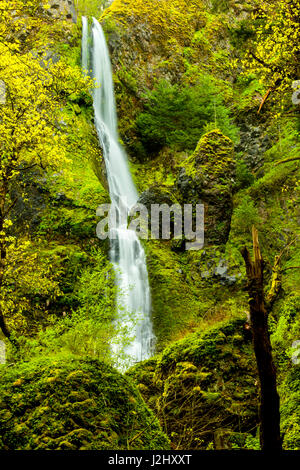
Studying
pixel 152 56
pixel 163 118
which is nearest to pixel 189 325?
pixel 163 118

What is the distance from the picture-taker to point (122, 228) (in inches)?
685

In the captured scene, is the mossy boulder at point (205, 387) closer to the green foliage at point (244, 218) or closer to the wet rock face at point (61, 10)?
the green foliage at point (244, 218)

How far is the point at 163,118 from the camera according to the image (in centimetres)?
2466

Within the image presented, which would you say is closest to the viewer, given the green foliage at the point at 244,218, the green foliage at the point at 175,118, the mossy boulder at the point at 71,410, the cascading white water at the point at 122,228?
the mossy boulder at the point at 71,410

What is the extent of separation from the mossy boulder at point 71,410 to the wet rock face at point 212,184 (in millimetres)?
14636

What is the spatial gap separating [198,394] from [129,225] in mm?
12334

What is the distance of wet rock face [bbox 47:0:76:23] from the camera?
930 inches

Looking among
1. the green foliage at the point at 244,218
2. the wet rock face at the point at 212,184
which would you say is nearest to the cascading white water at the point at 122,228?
the wet rock face at the point at 212,184

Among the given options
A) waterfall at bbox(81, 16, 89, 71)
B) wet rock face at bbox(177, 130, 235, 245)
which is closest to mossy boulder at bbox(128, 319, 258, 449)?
wet rock face at bbox(177, 130, 235, 245)

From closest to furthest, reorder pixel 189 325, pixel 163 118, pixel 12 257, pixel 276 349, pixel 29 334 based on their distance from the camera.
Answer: pixel 276 349 < pixel 12 257 < pixel 29 334 < pixel 189 325 < pixel 163 118

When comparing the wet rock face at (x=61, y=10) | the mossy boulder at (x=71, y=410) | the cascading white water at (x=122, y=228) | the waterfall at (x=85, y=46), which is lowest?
the mossy boulder at (x=71, y=410)

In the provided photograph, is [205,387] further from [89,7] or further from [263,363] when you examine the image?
[89,7]

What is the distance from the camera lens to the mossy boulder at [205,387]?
5461 millimetres

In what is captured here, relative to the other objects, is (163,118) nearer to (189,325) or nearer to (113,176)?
(113,176)
